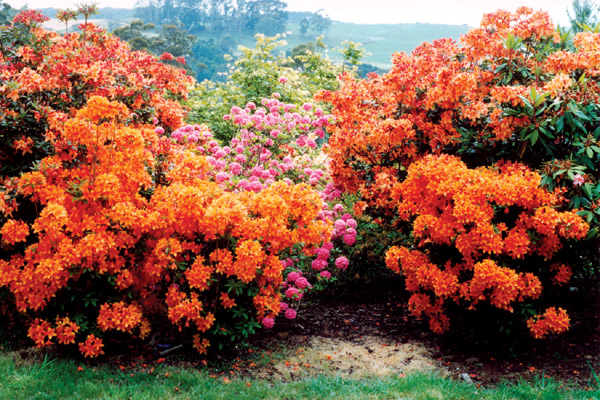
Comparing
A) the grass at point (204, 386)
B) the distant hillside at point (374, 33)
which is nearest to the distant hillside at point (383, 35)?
the distant hillside at point (374, 33)

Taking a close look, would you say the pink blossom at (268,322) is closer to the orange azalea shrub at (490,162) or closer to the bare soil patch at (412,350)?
the bare soil patch at (412,350)

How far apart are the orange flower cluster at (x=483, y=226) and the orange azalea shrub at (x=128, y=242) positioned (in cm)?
100

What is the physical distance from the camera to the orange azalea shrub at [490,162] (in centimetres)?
388

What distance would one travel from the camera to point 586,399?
3.50 m

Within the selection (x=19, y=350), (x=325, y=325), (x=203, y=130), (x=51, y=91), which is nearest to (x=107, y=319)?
(x=19, y=350)

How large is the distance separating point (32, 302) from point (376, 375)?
9.28ft

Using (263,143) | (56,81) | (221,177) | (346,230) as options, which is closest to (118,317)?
(221,177)

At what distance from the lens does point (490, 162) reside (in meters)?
4.68

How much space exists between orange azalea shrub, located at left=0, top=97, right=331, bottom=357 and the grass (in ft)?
0.79

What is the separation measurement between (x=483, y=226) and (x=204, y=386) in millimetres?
2525

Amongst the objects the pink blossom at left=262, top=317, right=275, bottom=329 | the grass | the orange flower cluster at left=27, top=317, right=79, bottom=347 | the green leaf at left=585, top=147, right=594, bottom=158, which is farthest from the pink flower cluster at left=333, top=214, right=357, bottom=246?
the orange flower cluster at left=27, top=317, right=79, bottom=347

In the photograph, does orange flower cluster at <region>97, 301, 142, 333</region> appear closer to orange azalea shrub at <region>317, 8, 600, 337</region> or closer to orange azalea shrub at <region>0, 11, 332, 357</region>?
orange azalea shrub at <region>0, 11, 332, 357</region>

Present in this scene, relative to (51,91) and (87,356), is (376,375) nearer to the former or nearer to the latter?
(87,356)

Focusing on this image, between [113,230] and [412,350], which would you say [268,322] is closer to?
[412,350]
